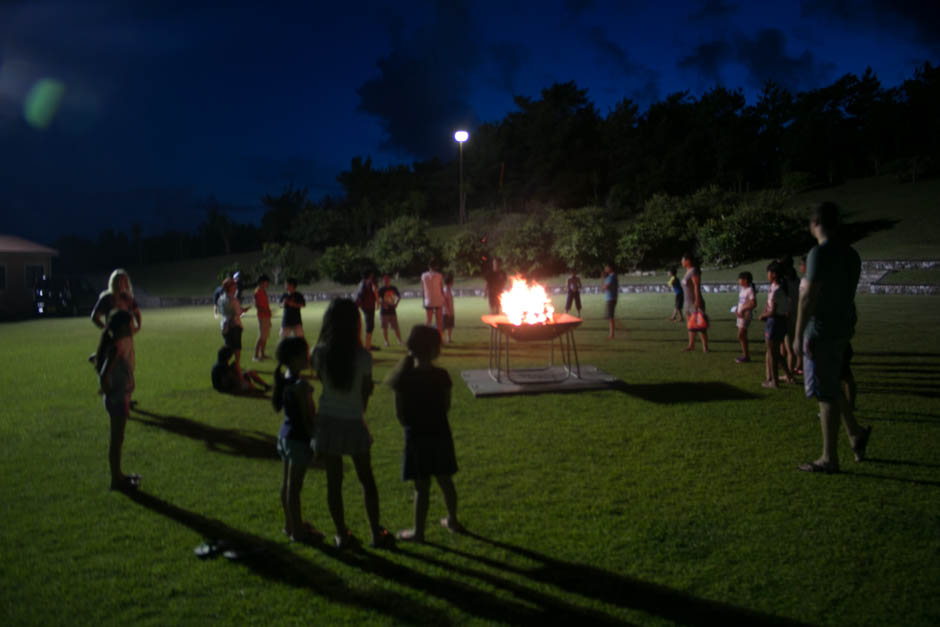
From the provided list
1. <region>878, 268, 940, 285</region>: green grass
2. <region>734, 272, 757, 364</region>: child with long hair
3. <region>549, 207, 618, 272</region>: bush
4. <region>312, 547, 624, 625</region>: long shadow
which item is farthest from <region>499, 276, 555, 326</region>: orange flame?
<region>549, 207, 618, 272</region>: bush

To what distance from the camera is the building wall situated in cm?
3797

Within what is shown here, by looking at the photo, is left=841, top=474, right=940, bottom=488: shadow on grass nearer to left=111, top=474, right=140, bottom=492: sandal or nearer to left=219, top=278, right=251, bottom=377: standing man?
left=111, top=474, right=140, bottom=492: sandal

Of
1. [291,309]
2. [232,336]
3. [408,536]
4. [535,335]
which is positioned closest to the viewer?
[408,536]

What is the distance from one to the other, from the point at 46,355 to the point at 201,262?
5544cm

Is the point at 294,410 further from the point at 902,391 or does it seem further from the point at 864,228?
the point at 864,228

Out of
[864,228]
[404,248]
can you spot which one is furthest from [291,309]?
[404,248]

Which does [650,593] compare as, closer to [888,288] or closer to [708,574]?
A: [708,574]

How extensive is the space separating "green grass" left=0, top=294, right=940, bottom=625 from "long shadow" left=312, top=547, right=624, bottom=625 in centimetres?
2

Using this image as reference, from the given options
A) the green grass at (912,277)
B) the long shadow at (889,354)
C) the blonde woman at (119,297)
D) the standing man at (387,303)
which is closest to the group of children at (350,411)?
the blonde woman at (119,297)

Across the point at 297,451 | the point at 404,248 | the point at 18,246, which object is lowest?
the point at 297,451

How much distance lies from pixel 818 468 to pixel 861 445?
0.65 meters

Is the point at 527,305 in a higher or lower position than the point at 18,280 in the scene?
lower

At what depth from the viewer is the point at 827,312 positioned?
18.3 ft

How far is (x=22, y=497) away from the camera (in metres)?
5.66
